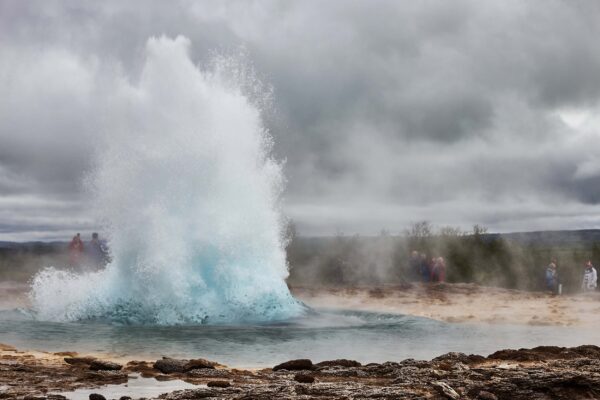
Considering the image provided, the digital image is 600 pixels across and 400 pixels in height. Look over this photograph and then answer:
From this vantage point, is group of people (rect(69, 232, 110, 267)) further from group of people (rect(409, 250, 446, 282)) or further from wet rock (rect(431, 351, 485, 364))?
wet rock (rect(431, 351, 485, 364))

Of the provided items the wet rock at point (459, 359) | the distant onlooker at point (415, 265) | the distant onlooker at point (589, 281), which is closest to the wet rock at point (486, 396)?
the wet rock at point (459, 359)

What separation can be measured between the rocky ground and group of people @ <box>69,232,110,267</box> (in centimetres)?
930

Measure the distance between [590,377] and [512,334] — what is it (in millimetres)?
6088

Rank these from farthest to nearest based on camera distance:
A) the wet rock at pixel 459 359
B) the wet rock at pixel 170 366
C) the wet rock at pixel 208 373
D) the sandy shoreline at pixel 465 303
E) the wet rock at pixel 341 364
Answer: the sandy shoreline at pixel 465 303 → the wet rock at pixel 459 359 → the wet rock at pixel 341 364 → the wet rock at pixel 170 366 → the wet rock at pixel 208 373

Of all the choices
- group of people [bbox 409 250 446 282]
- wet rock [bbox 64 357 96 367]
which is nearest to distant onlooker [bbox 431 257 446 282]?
group of people [bbox 409 250 446 282]

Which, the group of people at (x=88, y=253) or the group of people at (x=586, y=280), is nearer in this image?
the group of people at (x=88, y=253)

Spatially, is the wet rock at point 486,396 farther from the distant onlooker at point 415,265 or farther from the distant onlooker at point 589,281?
the distant onlooker at point 415,265

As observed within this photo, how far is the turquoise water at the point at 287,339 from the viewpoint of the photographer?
360 inches

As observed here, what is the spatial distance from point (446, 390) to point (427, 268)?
16300mm

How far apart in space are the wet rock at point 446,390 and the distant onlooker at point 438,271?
14.8 metres

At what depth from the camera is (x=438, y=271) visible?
20.7 m

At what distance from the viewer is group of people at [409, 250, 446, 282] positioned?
20.2 meters

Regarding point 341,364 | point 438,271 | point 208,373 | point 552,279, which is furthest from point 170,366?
point 552,279

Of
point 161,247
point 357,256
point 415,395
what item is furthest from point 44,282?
point 357,256
